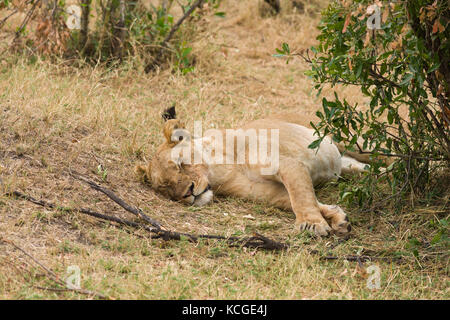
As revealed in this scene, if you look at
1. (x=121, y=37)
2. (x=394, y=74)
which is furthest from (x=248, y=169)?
(x=121, y=37)

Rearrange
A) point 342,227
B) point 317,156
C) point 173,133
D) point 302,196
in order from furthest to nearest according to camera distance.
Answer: point 317,156 < point 173,133 < point 302,196 < point 342,227

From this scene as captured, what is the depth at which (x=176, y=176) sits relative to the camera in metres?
4.41

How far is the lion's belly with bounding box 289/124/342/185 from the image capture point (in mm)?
4648

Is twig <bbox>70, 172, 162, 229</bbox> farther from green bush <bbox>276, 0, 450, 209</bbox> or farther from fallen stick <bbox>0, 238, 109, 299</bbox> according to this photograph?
green bush <bbox>276, 0, 450, 209</bbox>

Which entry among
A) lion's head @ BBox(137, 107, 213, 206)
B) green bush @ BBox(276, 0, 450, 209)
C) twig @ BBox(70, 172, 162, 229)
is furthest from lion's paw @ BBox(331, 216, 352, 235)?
twig @ BBox(70, 172, 162, 229)

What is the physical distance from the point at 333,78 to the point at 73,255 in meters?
1.91

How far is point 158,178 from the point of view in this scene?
4.51 metres

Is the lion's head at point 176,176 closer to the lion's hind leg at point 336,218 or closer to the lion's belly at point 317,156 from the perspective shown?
the lion's belly at point 317,156

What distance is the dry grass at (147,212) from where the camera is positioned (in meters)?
3.24

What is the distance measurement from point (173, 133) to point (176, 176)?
13.3 inches

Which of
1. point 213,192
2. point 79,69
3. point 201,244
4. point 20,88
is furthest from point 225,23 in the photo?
point 201,244

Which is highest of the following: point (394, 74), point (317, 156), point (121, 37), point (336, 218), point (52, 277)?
point (121, 37)

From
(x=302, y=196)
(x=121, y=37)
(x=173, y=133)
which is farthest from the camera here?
(x=121, y=37)

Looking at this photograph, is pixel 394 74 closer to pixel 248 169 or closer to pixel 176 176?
pixel 248 169
